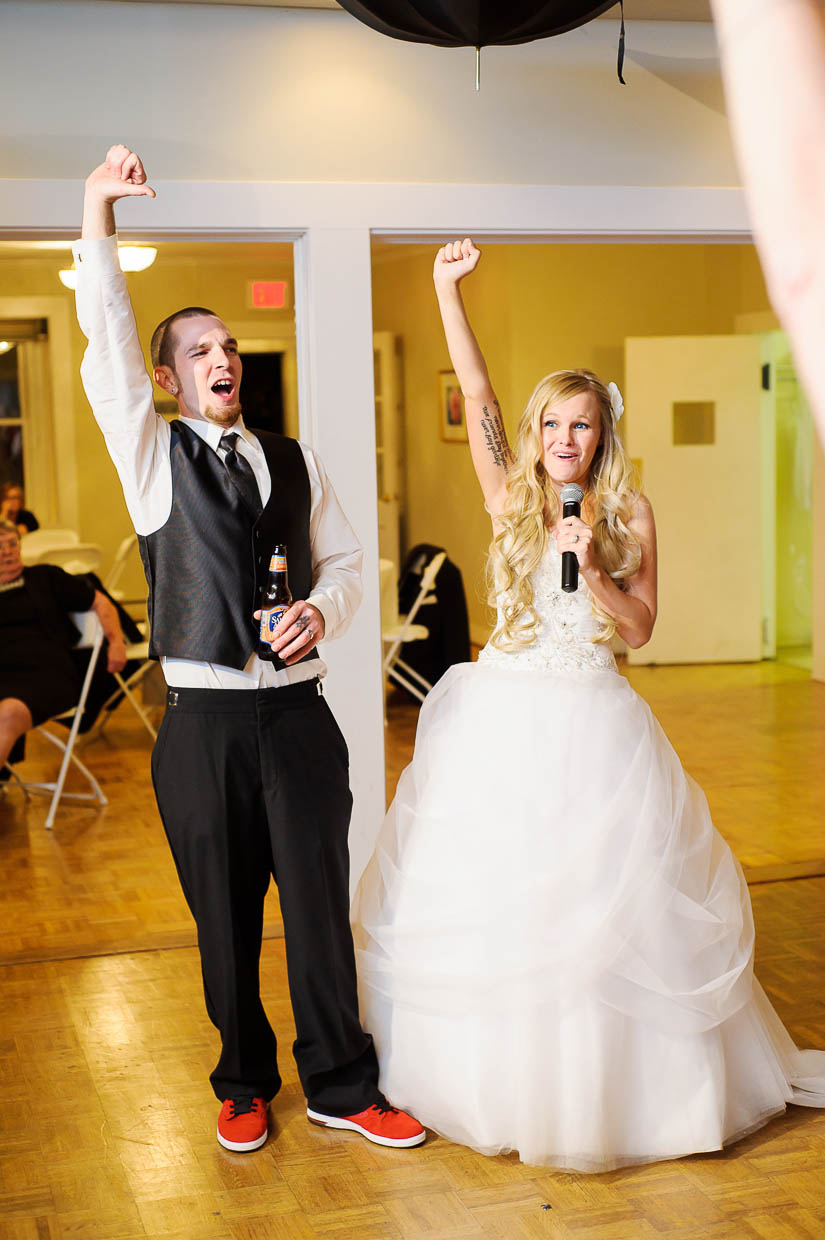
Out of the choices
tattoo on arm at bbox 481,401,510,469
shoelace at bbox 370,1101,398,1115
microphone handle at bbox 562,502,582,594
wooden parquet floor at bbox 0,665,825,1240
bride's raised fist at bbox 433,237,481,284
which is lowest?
wooden parquet floor at bbox 0,665,825,1240

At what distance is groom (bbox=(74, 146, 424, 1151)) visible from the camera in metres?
2.62

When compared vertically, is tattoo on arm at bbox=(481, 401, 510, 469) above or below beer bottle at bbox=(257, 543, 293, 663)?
above

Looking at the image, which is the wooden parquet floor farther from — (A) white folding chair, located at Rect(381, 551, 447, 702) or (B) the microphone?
(A) white folding chair, located at Rect(381, 551, 447, 702)

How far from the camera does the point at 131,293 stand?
1011 cm

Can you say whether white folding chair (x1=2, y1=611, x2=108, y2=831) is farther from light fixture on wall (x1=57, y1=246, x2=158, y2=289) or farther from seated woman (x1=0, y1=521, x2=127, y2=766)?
light fixture on wall (x1=57, y1=246, x2=158, y2=289)

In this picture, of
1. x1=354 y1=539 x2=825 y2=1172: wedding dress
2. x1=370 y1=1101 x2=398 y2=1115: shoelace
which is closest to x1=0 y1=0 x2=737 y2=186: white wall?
x1=354 y1=539 x2=825 y2=1172: wedding dress

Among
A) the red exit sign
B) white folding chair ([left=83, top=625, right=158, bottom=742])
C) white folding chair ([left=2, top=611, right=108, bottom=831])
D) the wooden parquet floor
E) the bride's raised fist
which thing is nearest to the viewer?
the wooden parquet floor

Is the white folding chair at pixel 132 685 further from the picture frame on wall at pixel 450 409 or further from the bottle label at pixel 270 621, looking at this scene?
the bottle label at pixel 270 621

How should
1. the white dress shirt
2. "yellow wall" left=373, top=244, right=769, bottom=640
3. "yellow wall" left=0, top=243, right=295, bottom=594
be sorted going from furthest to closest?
"yellow wall" left=0, top=243, right=295, bottom=594, "yellow wall" left=373, top=244, right=769, bottom=640, the white dress shirt

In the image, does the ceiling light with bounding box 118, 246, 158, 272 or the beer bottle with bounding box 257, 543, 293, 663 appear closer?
the beer bottle with bounding box 257, 543, 293, 663

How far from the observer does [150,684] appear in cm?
760

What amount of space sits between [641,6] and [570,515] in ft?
6.99

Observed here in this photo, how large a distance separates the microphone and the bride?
5cm

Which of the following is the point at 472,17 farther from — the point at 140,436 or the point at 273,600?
the point at 273,600
